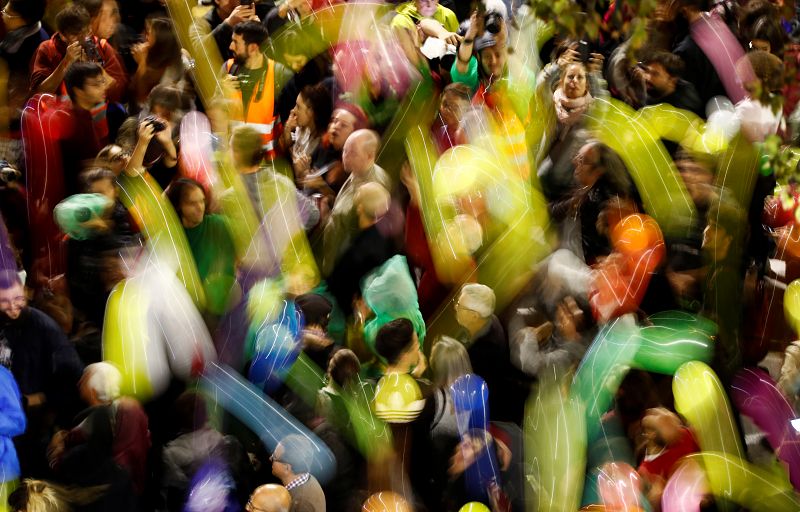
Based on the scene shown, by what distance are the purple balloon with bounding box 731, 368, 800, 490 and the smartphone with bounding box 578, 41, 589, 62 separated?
159 centimetres

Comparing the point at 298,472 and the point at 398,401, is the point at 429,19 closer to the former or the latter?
the point at 398,401

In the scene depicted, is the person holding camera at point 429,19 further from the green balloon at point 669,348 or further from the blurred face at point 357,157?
the green balloon at point 669,348

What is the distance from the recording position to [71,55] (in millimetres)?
6379

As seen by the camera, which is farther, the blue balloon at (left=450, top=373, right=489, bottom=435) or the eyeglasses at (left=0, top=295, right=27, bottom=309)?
the eyeglasses at (left=0, top=295, right=27, bottom=309)

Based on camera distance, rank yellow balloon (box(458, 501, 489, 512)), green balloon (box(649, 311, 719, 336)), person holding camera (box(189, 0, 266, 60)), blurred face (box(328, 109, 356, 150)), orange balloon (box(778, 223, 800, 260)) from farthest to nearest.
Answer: person holding camera (box(189, 0, 266, 60)), blurred face (box(328, 109, 356, 150)), orange balloon (box(778, 223, 800, 260)), green balloon (box(649, 311, 719, 336)), yellow balloon (box(458, 501, 489, 512))

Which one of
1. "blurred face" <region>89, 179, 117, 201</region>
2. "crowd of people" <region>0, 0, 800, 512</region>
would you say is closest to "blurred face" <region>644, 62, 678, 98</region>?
"crowd of people" <region>0, 0, 800, 512</region>

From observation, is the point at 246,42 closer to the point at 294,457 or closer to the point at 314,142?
the point at 314,142

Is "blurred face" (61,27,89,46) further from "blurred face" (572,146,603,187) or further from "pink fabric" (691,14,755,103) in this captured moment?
"pink fabric" (691,14,755,103)

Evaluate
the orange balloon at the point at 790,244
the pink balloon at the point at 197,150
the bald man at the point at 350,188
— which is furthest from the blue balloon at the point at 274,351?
the orange balloon at the point at 790,244

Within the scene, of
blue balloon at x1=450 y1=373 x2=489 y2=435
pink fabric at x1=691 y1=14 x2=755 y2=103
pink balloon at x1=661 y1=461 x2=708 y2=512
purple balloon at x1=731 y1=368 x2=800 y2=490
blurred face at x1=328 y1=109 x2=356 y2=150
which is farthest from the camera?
blurred face at x1=328 y1=109 x2=356 y2=150

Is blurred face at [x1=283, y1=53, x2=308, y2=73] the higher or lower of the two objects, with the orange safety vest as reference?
higher

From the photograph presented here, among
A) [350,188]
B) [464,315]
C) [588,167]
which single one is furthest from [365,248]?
[588,167]

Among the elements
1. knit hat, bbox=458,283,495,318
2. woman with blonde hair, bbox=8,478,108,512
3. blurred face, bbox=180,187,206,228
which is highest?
blurred face, bbox=180,187,206,228

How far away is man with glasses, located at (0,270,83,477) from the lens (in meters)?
5.42
